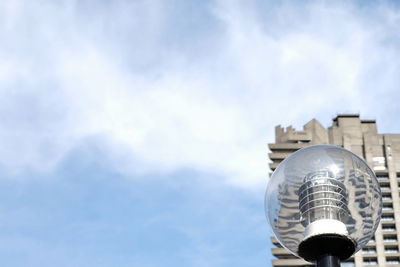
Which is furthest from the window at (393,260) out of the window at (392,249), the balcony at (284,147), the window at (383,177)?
the balcony at (284,147)

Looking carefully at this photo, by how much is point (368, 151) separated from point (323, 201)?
9683 centimetres

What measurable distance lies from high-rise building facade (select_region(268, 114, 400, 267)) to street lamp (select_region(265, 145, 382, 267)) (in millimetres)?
88187

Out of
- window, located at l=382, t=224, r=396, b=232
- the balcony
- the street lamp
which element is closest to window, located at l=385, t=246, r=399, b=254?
window, located at l=382, t=224, r=396, b=232

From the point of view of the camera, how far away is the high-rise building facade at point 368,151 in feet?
313

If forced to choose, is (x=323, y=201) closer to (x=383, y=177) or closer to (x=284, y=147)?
(x=284, y=147)

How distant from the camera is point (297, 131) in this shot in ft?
342

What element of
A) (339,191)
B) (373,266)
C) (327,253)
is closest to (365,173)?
(339,191)

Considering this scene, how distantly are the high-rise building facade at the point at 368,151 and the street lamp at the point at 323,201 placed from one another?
88.2 meters

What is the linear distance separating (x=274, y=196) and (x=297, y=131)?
9745cm

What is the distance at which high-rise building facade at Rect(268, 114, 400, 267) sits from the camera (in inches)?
3755

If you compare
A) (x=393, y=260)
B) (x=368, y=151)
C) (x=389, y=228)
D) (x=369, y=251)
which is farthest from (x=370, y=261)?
(x=368, y=151)

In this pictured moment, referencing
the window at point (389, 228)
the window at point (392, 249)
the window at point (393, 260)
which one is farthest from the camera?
the window at point (389, 228)

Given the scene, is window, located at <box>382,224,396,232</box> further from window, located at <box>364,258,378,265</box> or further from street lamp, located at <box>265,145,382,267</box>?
street lamp, located at <box>265,145,382,267</box>

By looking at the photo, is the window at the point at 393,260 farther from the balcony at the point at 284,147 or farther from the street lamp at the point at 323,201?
the street lamp at the point at 323,201
